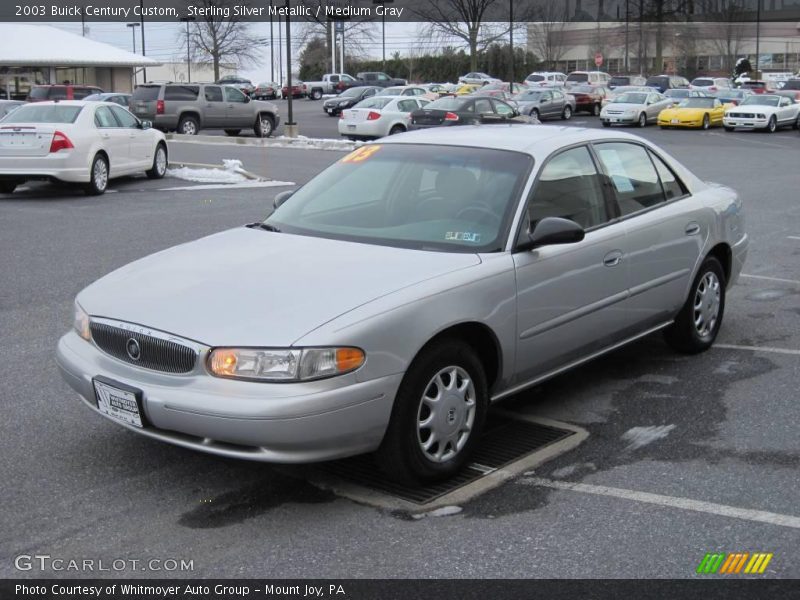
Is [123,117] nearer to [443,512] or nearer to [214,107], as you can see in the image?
[443,512]

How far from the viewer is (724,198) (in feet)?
23.3

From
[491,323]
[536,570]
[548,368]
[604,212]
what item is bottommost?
[536,570]

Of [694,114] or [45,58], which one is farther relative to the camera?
[45,58]

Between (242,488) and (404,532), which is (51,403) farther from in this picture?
(404,532)

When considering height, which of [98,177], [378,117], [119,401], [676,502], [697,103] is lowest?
[676,502]

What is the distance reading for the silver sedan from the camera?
4.20 m

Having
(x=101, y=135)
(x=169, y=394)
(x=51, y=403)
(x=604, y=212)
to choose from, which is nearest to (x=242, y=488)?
(x=169, y=394)

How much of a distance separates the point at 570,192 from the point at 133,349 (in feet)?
8.42

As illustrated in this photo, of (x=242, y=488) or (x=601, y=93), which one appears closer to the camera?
(x=242, y=488)

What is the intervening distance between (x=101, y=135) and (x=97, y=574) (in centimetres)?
1434

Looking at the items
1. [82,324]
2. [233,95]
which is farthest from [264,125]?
[82,324]

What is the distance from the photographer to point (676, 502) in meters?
4.49

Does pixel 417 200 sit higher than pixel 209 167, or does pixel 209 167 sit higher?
pixel 417 200

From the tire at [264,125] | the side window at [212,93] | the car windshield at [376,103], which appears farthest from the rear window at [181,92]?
the car windshield at [376,103]
